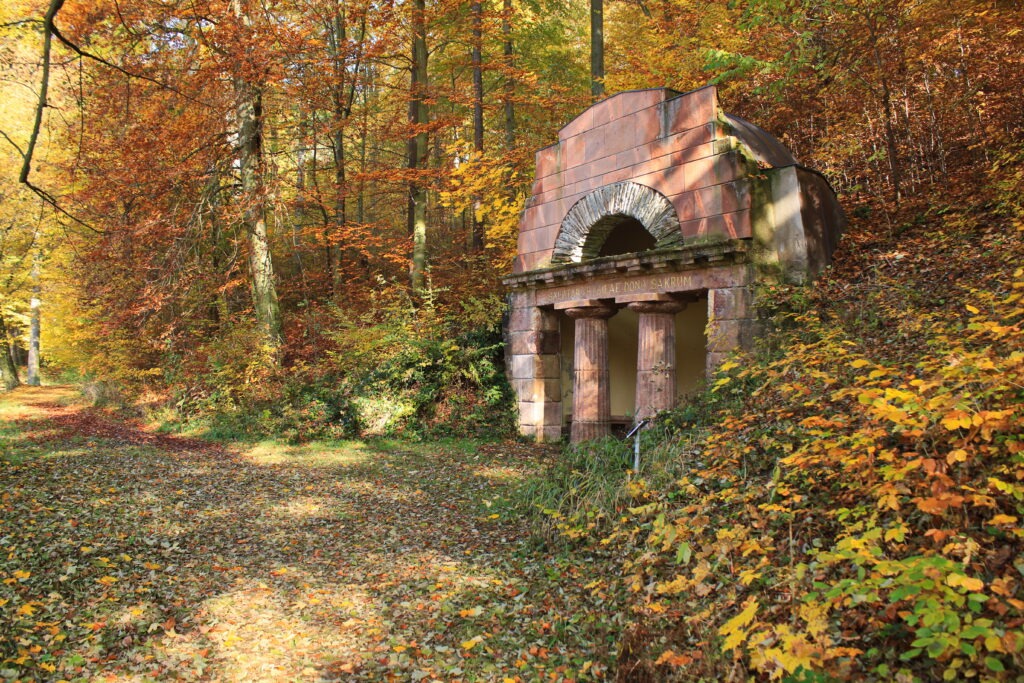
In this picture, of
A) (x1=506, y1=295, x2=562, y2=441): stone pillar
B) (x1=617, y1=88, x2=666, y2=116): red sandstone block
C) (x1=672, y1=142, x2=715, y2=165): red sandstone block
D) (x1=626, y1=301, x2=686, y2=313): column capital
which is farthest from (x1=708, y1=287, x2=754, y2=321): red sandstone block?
(x1=506, y1=295, x2=562, y2=441): stone pillar

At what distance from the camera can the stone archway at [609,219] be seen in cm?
926

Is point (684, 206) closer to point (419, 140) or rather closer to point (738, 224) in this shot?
point (738, 224)

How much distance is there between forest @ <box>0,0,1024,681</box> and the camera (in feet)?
12.2

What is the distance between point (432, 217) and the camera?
23.6 meters

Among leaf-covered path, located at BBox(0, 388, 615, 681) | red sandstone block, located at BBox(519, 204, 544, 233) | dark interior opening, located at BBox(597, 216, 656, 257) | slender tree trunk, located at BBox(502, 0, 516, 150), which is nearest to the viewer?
leaf-covered path, located at BBox(0, 388, 615, 681)

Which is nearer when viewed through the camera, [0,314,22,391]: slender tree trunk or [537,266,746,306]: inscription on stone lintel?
[537,266,746,306]: inscription on stone lintel

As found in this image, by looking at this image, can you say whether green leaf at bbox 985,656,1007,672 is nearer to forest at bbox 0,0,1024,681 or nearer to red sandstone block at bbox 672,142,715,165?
forest at bbox 0,0,1024,681

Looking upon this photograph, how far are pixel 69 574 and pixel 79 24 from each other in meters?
9.41

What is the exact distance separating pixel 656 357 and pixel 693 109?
3657mm

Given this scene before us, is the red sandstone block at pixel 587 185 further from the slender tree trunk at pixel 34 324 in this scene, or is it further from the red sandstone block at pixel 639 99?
the slender tree trunk at pixel 34 324

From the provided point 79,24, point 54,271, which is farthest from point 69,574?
point 54,271

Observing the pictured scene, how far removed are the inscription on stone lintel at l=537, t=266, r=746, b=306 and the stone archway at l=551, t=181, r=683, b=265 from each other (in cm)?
48

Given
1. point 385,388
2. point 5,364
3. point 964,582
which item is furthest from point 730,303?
point 5,364

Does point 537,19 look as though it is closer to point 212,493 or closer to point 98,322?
point 98,322
